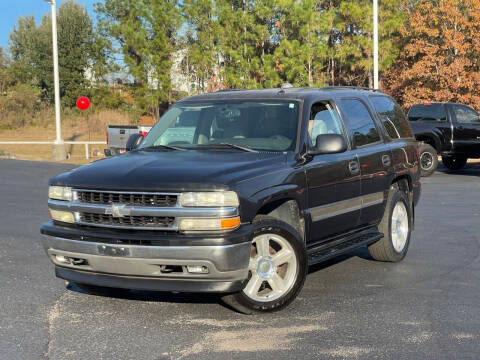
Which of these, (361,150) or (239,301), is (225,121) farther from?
(239,301)

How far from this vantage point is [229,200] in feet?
18.3

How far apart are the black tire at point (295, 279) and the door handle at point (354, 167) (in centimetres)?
130

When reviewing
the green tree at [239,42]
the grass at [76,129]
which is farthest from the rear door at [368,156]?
the grass at [76,129]

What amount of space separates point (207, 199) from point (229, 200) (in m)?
0.17

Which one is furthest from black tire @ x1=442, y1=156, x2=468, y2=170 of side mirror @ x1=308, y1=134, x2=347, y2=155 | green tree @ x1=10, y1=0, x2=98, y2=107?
green tree @ x1=10, y1=0, x2=98, y2=107

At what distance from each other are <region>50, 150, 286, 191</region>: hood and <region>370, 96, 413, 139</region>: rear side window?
238 cm

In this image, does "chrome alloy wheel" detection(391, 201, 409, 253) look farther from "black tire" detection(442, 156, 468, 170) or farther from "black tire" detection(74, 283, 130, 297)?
"black tire" detection(442, 156, 468, 170)

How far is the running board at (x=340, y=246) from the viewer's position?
21.9ft

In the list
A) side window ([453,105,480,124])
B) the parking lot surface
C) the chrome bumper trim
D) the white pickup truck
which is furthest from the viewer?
the white pickup truck

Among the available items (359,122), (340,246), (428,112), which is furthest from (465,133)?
(340,246)

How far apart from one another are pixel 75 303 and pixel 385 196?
3.50 meters

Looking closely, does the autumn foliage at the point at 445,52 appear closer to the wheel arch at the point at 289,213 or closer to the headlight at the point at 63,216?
the wheel arch at the point at 289,213

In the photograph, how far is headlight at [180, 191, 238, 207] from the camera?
555cm

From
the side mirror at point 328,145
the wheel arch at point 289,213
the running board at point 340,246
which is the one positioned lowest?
the running board at point 340,246
